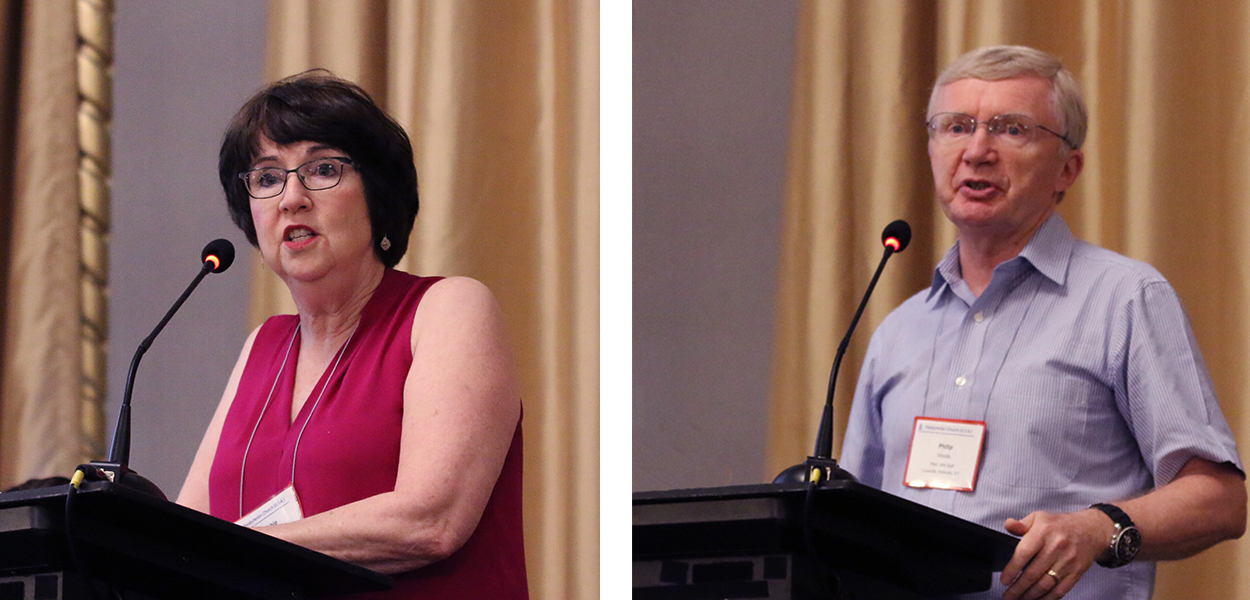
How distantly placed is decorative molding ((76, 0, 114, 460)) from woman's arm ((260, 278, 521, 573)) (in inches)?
45.3

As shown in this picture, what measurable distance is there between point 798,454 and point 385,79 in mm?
1162

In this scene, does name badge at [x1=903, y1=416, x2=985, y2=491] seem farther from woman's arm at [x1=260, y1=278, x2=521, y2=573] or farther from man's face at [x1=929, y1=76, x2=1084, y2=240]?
woman's arm at [x1=260, y1=278, x2=521, y2=573]

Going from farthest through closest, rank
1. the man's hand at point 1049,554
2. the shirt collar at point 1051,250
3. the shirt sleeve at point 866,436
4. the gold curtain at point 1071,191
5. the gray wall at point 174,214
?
the gray wall at point 174,214
the gold curtain at point 1071,191
the shirt sleeve at point 866,436
the shirt collar at point 1051,250
the man's hand at point 1049,554

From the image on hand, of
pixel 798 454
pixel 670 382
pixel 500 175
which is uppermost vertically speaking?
pixel 500 175

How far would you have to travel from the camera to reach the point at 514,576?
57.4 inches

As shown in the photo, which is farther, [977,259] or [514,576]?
[977,259]

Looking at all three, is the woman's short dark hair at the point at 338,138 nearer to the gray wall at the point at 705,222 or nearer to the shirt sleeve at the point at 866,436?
the gray wall at the point at 705,222

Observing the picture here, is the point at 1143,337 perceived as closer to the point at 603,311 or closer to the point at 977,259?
the point at 977,259

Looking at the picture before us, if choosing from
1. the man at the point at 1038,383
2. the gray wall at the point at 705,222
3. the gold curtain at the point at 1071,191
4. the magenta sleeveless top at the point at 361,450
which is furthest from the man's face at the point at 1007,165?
the magenta sleeveless top at the point at 361,450

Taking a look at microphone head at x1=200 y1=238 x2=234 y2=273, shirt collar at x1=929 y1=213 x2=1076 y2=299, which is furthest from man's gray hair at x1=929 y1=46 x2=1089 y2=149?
microphone head at x1=200 y1=238 x2=234 y2=273

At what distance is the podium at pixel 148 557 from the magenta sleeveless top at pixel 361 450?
263mm

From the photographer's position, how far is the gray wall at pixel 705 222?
2318 millimetres

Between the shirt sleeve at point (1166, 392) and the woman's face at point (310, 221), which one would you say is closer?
the shirt sleeve at point (1166, 392)

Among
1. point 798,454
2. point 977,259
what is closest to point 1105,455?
point 977,259
